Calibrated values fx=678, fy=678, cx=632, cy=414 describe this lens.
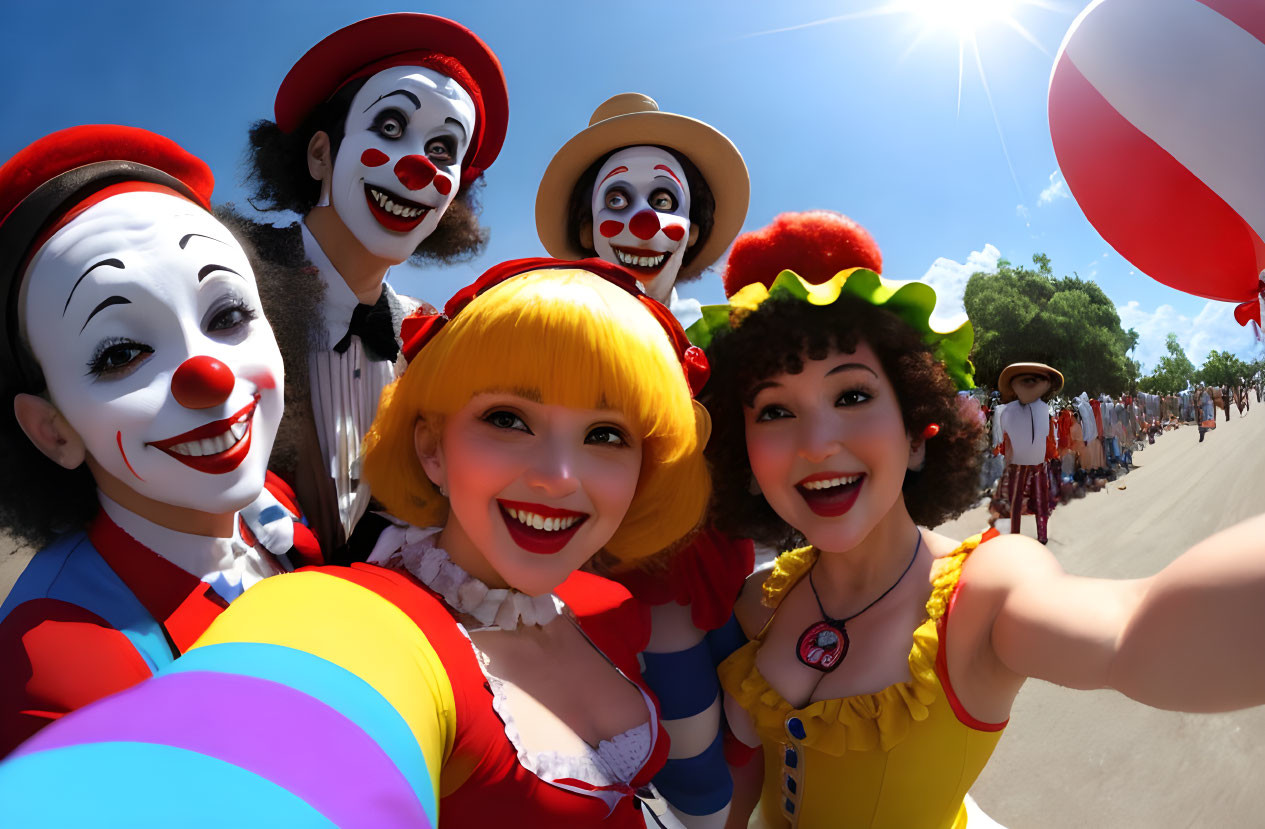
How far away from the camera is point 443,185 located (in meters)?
2.39

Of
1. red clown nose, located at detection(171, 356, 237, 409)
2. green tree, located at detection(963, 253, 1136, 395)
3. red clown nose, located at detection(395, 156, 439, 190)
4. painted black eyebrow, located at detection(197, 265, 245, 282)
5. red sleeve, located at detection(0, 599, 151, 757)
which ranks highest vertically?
green tree, located at detection(963, 253, 1136, 395)

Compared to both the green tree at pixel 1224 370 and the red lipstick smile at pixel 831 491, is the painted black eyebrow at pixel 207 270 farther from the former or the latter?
the green tree at pixel 1224 370

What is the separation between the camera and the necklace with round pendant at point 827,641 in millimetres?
1525

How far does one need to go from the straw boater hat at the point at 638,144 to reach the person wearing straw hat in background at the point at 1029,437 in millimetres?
5563

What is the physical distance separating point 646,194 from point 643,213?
164 millimetres

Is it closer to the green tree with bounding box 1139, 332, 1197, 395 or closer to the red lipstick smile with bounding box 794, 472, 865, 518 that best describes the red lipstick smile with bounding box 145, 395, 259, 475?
the red lipstick smile with bounding box 794, 472, 865, 518

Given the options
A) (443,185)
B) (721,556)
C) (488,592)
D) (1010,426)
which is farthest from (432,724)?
(1010,426)

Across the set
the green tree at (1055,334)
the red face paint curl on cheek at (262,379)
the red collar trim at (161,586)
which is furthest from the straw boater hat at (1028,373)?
the green tree at (1055,334)

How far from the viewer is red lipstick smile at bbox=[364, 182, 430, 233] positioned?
233 cm

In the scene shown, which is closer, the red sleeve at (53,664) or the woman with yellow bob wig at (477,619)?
the woman with yellow bob wig at (477,619)

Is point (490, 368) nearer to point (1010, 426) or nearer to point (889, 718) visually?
point (889, 718)

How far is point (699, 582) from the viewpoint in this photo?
1.72m

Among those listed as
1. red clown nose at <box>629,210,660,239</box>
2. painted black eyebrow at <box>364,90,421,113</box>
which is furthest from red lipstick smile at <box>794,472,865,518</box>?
painted black eyebrow at <box>364,90,421,113</box>

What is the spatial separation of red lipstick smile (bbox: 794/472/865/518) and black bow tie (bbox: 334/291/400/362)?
1.51m
